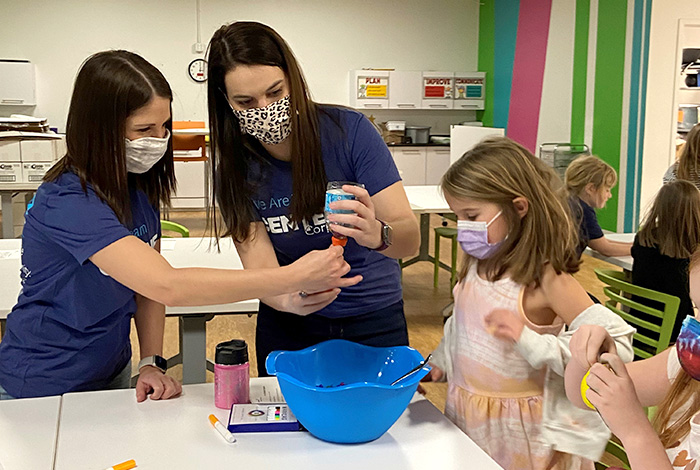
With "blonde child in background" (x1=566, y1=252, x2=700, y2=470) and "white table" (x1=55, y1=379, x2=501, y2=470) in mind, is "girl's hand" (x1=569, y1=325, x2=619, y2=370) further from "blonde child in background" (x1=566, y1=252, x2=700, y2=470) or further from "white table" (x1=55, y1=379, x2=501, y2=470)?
"white table" (x1=55, y1=379, x2=501, y2=470)

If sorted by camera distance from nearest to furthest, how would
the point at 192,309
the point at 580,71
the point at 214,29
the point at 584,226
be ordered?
the point at 192,309 < the point at 584,226 < the point at 580,71 < the point at 214,29

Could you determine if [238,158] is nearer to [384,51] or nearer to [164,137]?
[164,137]

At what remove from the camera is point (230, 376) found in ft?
4.84

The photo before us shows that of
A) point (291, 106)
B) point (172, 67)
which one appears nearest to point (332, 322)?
point (291, 106)

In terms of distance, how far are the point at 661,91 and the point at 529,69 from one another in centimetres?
261

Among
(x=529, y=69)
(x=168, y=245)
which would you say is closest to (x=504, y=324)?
(x=168, y=245)

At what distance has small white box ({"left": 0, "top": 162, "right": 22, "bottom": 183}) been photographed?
17.3 ft

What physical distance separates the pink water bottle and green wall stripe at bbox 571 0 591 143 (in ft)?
23.6

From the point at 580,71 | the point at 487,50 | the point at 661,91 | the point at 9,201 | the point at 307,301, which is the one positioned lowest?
the point at 9,201

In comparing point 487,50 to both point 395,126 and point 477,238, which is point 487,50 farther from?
point 477,238

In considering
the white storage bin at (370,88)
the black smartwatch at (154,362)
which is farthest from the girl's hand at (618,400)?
the white storage bin at (370,88)

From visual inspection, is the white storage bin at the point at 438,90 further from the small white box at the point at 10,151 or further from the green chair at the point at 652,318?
the green chair at the point at 652,318

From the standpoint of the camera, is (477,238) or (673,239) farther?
(673,239)

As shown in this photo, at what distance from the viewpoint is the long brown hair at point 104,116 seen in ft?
4.85
